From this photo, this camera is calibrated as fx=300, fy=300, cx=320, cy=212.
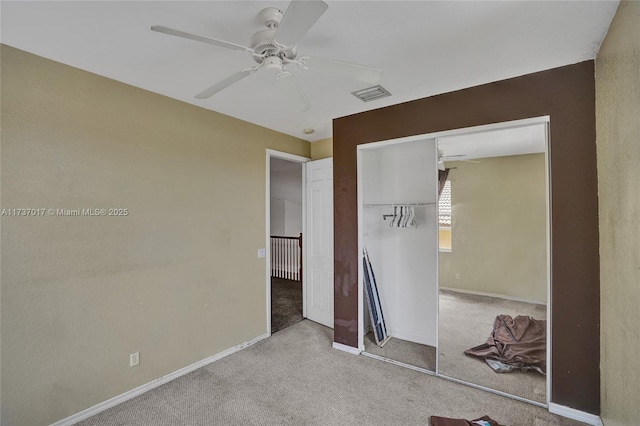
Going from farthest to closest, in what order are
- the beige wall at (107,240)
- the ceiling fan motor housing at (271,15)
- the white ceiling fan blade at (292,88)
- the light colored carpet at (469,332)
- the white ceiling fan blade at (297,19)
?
the light colored carpet at (469,332) → the beige wall at (107,240) → the white ceiling fan blade at (292,88) → the ceiling fan motor housing at (271,15) → the white ceiling fan blade at (297,19)

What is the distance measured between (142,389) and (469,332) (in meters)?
3.02

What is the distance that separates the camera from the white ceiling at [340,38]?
1.63 meters

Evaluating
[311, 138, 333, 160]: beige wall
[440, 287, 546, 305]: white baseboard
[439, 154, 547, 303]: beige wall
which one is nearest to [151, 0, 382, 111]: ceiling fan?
[439, 154, 547, 303]: beige wall

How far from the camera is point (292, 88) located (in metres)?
1.88

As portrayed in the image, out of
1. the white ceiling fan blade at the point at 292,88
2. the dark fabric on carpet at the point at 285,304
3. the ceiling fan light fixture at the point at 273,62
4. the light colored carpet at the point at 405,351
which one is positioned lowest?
the dark fabric on carpet at the point at 285,304

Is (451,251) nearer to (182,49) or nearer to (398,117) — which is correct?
(398,117)

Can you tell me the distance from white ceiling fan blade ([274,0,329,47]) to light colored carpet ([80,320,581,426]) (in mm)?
2516

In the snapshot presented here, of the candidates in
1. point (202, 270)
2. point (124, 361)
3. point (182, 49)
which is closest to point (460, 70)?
point (182, 49)

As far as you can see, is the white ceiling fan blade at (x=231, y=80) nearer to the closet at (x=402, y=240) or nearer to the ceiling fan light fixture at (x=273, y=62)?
the ceiling fan light fixture at (x=273, y=62)

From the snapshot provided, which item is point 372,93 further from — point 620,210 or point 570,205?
point 620,210

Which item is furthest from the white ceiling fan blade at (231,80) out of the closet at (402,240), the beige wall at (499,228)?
the beige wall at (499,228)

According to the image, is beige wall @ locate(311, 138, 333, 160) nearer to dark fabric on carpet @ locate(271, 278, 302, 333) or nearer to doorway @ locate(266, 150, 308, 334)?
doorway @ locate(266, 150, 308, 334)

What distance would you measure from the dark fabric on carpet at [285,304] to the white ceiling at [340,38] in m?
3.10

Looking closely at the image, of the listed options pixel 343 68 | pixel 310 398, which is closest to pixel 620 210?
pixel 343 68
